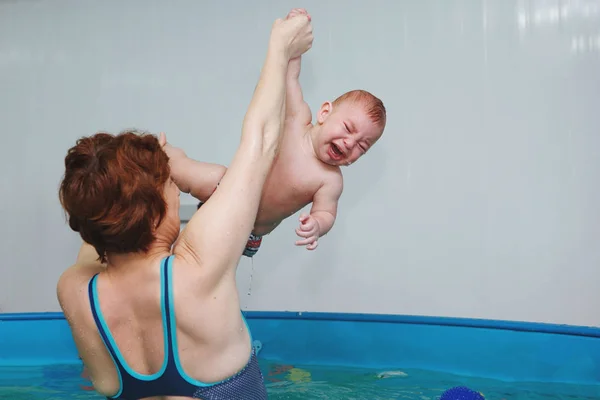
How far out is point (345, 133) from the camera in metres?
2.29

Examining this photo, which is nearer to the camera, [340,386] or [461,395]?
[461,395]

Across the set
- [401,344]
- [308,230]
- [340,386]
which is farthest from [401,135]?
[308,230]

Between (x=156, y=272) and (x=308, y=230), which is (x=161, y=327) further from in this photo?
(x=308, y=230)

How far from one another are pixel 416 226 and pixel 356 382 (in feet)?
4.69

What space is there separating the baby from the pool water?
2.25ft

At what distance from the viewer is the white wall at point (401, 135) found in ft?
12.0

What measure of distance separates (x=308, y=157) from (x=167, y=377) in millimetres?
1206

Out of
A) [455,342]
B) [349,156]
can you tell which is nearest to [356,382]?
[455,342]

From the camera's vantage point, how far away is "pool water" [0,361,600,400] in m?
2.47

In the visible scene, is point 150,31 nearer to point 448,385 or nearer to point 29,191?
point 29,191

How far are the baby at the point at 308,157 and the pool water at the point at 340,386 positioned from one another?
0.69 metres

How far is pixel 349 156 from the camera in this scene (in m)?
2.34

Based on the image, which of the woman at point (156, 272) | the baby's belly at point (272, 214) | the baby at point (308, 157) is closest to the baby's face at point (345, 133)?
the baby at point (308, 157)

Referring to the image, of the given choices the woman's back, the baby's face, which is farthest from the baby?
the woman's back
